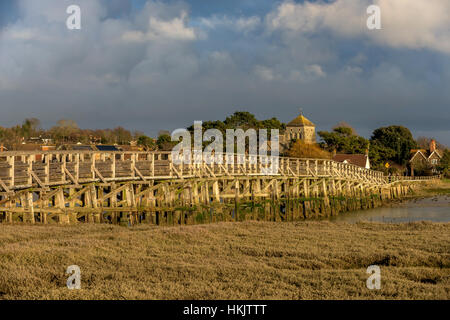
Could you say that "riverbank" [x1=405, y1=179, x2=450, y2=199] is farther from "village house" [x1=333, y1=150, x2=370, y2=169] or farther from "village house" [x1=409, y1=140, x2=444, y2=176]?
"village house" [x1=409, y1=140, x2=444, y2=176]

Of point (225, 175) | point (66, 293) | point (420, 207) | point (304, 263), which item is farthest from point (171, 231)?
point (420, 207)

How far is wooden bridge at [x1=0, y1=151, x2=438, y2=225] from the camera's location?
22889mm

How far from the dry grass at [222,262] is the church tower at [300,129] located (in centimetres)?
8595

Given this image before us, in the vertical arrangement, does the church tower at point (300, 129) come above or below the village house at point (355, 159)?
above

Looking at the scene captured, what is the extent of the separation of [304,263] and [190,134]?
208 ft

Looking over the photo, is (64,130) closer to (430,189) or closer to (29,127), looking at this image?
(29,127)

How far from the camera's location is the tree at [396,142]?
3861 inches

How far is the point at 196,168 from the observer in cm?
3562

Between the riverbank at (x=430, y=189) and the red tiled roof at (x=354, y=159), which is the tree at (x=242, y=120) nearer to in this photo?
the red tiled roof at (x=354, y=159)

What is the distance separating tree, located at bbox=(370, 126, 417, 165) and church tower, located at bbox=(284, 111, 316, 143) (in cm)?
1248

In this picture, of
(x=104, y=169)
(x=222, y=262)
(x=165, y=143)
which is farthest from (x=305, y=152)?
(x=222, y=262)

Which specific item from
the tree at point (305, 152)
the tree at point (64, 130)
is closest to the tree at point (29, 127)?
the tree at point (64, 130)

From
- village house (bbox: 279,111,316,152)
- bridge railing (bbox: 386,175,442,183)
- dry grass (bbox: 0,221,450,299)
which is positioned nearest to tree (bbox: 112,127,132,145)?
village house (bbox: 279,111,316,152)

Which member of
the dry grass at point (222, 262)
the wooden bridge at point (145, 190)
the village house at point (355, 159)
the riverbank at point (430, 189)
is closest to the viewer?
the dry grass at point (222, 262)
